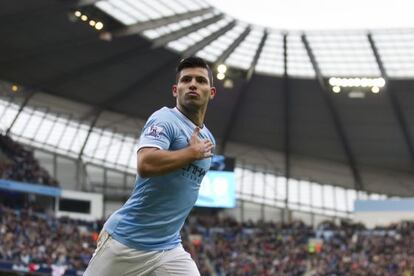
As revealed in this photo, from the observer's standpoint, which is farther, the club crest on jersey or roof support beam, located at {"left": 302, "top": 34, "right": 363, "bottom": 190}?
roof support beam, located at {"left": 302, "top": 34, "right": 363, "bottom": 190}

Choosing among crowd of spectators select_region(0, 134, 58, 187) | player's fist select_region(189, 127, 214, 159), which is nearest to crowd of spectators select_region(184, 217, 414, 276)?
crowd of spectators select_region(0, 134, 58, 187)

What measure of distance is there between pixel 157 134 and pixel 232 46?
128 ft

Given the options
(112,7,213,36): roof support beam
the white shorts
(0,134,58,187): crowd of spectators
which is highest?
(112,7,213,36): roof support beam

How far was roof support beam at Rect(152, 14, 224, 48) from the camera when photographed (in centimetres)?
4009

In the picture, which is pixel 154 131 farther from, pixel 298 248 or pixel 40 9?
pixel 298 248

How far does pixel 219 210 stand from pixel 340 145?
36.2ft

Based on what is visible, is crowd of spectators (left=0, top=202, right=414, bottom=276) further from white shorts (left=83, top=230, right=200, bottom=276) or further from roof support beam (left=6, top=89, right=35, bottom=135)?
white shorts (left=83, top=230, right=200, bottom=276)

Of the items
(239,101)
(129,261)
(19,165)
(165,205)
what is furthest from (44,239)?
(165,205)

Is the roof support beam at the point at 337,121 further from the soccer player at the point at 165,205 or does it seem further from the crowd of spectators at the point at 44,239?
the soccer player at the point at 165,205

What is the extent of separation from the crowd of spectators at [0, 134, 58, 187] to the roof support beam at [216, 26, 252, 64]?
1550 cm

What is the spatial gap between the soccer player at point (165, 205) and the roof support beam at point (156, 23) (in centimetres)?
3328

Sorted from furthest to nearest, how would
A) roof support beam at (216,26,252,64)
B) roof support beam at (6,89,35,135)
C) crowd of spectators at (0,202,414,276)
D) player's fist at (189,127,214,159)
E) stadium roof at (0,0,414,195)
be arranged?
1. roof support beam at (6,89,35,135)
2. crowd of spectators at (0,202,414,276)
3. roof support beam at (216,26,252,64)
4. stadium roof at (0,0,414,195)
5. player's fist at (189,127,214,159)

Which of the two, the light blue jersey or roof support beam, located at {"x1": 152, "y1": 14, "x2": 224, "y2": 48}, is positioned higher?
roof support beam, located at {"x1": 152, "y1": 14, "x2": 224, "y2": 48}

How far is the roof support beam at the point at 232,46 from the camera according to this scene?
138 feet
